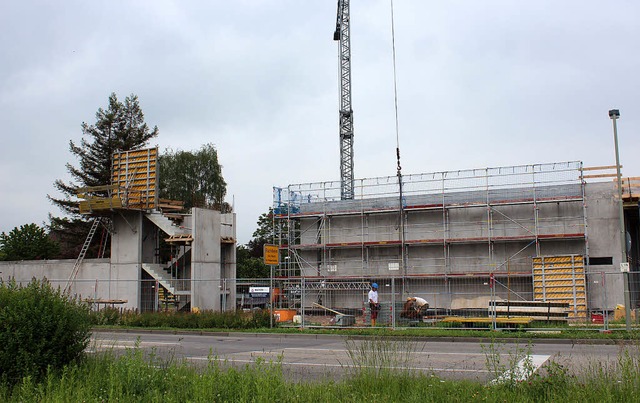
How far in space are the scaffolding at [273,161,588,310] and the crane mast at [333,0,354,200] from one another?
25013 millimetres

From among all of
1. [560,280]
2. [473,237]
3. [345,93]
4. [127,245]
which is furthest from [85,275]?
[345,93]

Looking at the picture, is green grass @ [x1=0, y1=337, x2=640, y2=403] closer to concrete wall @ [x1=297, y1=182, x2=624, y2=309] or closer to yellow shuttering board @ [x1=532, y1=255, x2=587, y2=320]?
concrete wall @ [x1=297, y1=182, x2=624, y2=309]

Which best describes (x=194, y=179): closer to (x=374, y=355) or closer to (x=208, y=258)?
(x=208, y=258)

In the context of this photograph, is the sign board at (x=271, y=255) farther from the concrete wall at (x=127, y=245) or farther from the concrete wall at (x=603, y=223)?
the concrete wall at (x=603, y=223)

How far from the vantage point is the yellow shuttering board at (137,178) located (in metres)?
36.6

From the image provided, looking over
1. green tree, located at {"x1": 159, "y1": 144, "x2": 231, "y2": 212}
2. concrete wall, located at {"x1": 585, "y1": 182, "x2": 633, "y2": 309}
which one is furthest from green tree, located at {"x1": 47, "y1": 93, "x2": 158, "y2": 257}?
concrete wall, located at {"x1": 585, "y1": 182, "x2": 633, "y2": 309}

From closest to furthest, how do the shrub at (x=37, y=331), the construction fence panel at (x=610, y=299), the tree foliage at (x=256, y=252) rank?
the shrub at (x=37, y=331) → the construction fence panel at (x=610, y=299) → the tree foliage at (x=256, y=252)

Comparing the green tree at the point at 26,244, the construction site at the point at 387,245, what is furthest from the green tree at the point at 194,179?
the construction site at the point at 387,245

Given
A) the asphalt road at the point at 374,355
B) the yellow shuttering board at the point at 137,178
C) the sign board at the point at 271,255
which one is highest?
the yellow shuttering board at the point at 137,178

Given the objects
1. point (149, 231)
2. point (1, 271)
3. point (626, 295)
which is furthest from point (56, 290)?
point (1, 271)

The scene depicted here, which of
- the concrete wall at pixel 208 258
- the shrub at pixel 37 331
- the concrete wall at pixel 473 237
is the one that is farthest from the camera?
the concrete wall at pixel 473 237

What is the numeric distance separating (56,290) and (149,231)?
28.8 metres

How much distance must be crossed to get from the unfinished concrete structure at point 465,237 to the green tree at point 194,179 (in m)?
26.2

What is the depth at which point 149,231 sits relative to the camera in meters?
38.5
